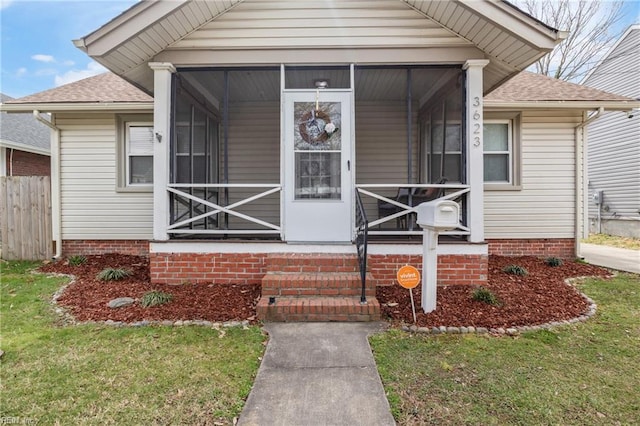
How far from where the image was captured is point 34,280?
5.31 metres

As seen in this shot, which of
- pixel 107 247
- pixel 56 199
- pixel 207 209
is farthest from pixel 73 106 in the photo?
pixel 207 209

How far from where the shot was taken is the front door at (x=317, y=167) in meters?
4.77

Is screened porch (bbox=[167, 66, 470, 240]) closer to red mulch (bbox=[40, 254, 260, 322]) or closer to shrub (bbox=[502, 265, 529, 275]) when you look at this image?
red mulch (bbox=[40, 254, 260, 322])

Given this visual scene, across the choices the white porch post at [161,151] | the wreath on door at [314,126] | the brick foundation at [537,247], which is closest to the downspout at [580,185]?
the brick foundation at [537,247]

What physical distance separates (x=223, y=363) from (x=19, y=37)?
15.9 metres

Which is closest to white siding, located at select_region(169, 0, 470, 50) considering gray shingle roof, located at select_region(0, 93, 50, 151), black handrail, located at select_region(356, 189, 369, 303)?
black handrail, located at select_region(356, 189, 369, 303)

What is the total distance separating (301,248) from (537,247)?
538 cm

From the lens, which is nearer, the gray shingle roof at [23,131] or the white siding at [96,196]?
the white siding at [96,196]

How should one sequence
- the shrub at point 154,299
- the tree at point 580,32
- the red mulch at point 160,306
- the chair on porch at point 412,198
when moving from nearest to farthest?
1. the red mulch at point 160,306
2. the shrub at point 154,299
3. the chair on porch at point 412,198
4. the tree at point 580,32

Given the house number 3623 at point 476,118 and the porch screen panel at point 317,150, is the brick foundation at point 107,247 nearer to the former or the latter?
the porch screen panel at point 317,150

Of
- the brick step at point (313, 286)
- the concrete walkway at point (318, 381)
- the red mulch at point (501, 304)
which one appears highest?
the brick step at point (313, 286)

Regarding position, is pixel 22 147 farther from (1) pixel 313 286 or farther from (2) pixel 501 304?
(2) pixel 501 304

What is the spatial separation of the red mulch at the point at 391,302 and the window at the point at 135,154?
2.36 meters

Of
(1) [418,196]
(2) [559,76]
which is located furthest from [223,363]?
(2) [559,76]
